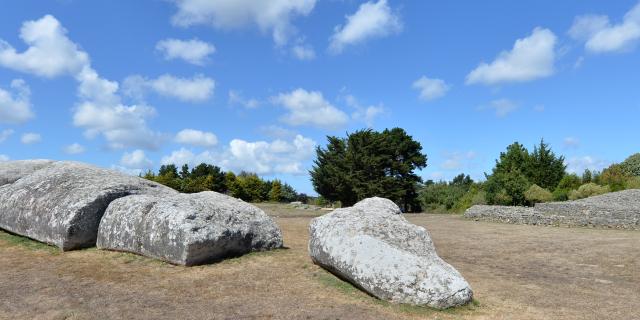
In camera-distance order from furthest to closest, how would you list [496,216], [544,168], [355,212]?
[544,168] → [496,216] → [355,212]

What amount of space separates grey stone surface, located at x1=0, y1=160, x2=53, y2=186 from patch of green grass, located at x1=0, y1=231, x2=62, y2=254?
11.0 ft

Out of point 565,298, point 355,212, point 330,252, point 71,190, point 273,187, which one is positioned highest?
point 273,187

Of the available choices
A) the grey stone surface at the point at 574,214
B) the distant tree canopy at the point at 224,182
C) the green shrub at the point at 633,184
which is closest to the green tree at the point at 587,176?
the green shrub at the point at 633,184

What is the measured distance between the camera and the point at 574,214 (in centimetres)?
2191

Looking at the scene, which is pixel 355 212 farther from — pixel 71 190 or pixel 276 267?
pixel 71 190

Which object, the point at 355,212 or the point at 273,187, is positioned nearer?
the point at 355,212

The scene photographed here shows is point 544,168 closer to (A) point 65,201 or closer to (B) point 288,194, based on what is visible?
(B) point 288,194

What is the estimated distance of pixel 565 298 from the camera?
745 centimetres

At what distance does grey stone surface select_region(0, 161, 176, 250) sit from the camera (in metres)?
10.7

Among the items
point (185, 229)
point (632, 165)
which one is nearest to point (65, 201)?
point (185, 229)

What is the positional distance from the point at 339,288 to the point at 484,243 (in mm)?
8343

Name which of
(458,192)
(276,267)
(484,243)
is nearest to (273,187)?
(458,192)

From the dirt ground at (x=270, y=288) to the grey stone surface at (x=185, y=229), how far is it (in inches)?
10.8

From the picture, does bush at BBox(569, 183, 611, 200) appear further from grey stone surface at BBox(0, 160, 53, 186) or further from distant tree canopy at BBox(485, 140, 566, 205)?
grey stone surface at BBox(0, 160, 53, 186)
